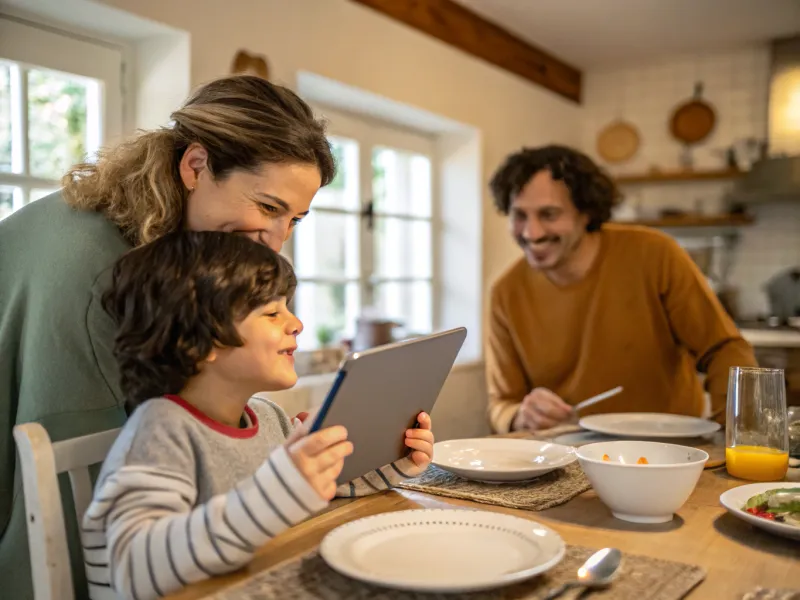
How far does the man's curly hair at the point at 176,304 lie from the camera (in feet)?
3.14

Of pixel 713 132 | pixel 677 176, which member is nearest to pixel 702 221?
pixel 677 176

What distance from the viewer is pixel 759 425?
1.29 meters

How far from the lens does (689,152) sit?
15.7 feet

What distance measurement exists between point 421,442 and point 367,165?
261 centimetres

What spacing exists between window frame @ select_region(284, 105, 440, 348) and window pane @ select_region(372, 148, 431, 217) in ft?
0.10

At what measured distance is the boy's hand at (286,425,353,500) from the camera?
835mm

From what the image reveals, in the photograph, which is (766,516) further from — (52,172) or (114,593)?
(52,172)

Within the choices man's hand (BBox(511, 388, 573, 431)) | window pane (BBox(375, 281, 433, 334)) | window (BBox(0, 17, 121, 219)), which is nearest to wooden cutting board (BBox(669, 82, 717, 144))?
window pane (BBox(375, 281, 433, 334))

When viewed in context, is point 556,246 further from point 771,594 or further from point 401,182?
point 401,182

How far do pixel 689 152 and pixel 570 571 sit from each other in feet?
14.5

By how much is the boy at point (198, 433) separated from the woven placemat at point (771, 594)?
0.45 m

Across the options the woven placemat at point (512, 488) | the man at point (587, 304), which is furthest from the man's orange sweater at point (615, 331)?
the woven placemat at point (512, 488)

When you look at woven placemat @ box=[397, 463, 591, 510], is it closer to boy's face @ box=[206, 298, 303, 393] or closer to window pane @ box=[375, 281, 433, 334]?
boy's face @ box=[206, 298, 303, 393]

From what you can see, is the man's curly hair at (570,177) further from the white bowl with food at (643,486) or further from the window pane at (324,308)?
the white bowl with food at (643,486)
